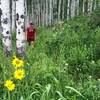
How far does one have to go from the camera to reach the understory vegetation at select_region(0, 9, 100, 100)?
6.73m

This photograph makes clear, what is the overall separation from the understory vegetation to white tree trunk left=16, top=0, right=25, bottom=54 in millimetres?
343

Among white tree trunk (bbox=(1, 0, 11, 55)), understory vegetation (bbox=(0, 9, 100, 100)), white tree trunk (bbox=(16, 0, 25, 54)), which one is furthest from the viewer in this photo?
white tree trunk (bbox=(1, 0, 11, 55))

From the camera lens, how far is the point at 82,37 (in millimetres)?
11984

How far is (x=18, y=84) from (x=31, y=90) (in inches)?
12.5

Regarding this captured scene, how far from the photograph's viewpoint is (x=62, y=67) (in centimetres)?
935

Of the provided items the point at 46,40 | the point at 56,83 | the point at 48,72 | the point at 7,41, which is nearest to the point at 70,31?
the point at 46,40

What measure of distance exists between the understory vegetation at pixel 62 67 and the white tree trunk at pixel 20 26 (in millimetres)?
343

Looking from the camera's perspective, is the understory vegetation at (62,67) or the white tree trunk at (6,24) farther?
the white tree trunk at (6,24)

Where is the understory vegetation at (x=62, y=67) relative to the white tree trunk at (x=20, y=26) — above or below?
below

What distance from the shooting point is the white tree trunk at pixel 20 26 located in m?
9.09

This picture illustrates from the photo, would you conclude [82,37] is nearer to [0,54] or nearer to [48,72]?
[0,54]

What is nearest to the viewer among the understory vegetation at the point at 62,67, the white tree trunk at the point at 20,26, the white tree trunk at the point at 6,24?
the understory vegetation at the point at 62,67

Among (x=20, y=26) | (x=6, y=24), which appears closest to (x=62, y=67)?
(x=20, y=26)

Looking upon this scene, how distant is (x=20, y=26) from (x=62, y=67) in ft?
4.45
